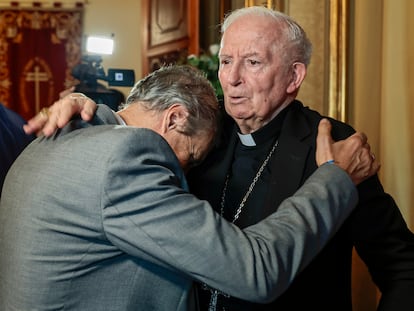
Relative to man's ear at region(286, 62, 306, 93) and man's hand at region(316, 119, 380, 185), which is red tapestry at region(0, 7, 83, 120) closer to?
man's ear at region(286, 62, 306, 93)

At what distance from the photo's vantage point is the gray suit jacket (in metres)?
1.08

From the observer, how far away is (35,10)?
24.4 ft

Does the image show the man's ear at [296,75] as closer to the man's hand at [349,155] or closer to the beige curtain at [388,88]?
the man's hand at [349,155]

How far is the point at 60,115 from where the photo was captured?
4.15 ft

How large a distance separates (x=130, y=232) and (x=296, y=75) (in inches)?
31.9

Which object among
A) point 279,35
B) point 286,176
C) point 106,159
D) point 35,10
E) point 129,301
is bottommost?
point 129,301

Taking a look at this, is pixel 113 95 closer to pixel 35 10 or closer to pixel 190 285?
pixel 190 285

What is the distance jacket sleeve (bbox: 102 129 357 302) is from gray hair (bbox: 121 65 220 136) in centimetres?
24

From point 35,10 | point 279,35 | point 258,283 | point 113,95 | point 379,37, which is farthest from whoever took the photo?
point 35,10

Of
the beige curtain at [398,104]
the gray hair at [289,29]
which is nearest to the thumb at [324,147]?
the gray hair at [289,29]

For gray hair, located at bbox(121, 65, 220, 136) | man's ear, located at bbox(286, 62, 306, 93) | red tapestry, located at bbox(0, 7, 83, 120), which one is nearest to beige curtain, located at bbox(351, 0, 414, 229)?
man's ear, located at bbox(286, 62, 306, 93)

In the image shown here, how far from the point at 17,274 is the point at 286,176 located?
2.28 ft

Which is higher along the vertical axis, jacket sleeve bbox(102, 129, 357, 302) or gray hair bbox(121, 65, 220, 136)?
gray hair bbox(121, 65, 220, 136)

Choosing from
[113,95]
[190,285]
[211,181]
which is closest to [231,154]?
[211,181]
